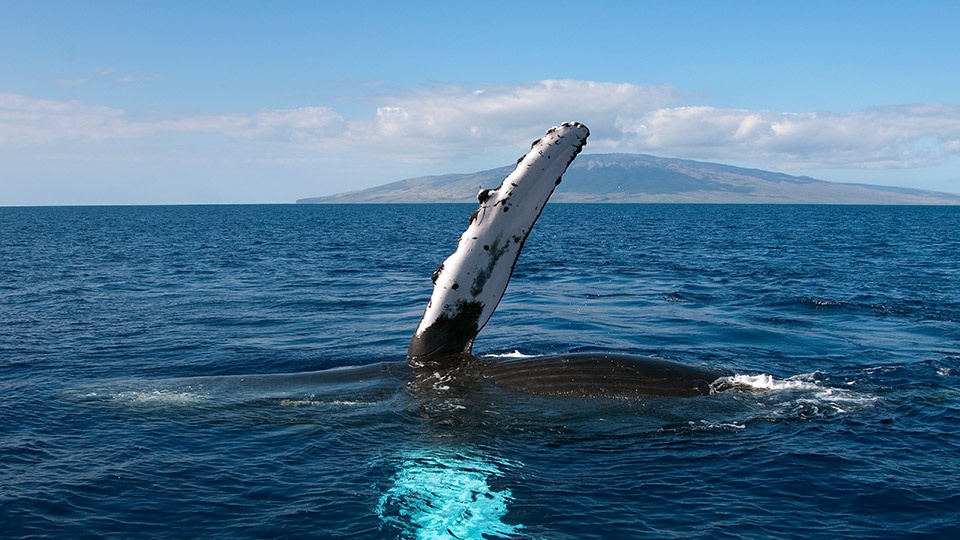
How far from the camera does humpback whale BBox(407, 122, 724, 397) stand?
9906mm

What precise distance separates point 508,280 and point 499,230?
0.66 m

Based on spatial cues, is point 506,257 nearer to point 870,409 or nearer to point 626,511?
point 626,511

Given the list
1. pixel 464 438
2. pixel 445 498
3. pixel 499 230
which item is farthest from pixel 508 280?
pixel 445 498

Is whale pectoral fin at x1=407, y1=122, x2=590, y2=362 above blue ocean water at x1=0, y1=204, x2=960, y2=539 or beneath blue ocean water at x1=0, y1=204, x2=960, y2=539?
above

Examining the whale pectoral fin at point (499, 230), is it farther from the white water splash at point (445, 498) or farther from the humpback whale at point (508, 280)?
the white water splash at point (445, 498)

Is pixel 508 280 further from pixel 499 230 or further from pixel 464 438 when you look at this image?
pixel 464 438

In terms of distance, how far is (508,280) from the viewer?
10.2 meters

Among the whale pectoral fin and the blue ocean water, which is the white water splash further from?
the whale pectoral fin

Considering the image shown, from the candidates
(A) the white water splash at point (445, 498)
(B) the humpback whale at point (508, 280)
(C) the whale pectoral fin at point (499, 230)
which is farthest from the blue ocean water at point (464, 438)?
(C) the whale pectoral fin at point (499, 230)

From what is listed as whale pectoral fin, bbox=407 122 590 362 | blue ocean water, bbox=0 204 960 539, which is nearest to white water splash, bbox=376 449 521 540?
blue ocean water, bbox=0 204 960 539

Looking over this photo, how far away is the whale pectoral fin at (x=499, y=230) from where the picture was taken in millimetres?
10078

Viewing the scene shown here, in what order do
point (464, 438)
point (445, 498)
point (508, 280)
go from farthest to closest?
point (508, 280), point (464, 438), point (445, 498)

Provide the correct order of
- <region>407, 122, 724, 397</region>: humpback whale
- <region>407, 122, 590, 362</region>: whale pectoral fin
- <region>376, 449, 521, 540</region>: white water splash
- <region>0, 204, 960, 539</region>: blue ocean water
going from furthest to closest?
<region>407, 122, 590, 362</region>: whale pectoral fin < <region>407, 122, 724, 397</region>: humpback whale < <region>0, 204, 960, 539</region>: blue ocean water < <region>376, 449, 521, 540</region>: white water splash

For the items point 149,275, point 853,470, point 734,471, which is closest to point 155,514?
point 734,471
